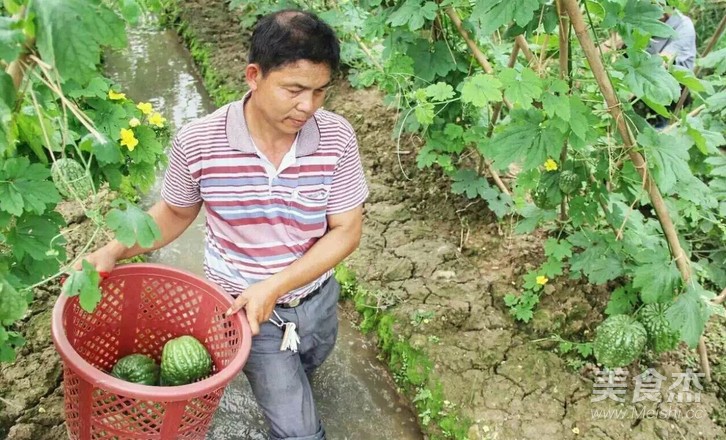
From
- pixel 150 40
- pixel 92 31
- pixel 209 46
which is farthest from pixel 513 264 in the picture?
pixel 150 40

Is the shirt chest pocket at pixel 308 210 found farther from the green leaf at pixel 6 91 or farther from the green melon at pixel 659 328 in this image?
the green melon at pixel 659 328

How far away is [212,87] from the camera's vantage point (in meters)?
6.08

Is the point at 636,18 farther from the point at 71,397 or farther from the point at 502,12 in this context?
the point at 71,397

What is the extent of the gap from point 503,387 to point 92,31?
8.40ft

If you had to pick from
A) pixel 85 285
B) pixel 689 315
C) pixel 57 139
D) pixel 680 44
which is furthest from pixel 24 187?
pixel 680 44

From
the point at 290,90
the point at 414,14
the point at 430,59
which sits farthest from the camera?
the point at 430,59

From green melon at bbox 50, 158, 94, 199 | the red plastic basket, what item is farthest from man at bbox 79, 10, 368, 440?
green melon at bbox 50, 158, 94, 199

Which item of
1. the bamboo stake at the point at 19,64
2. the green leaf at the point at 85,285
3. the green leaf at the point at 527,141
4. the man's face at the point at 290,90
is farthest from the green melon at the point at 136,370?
the green leaf at the point at 527,141

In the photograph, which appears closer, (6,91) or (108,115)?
(6,91)

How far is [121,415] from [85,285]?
0.63 meters

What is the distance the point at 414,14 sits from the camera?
10.2ft

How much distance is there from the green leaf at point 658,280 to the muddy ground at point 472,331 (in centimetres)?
67

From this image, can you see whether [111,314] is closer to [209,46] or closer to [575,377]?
[575,377]

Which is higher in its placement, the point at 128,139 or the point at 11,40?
the point at 11,40
